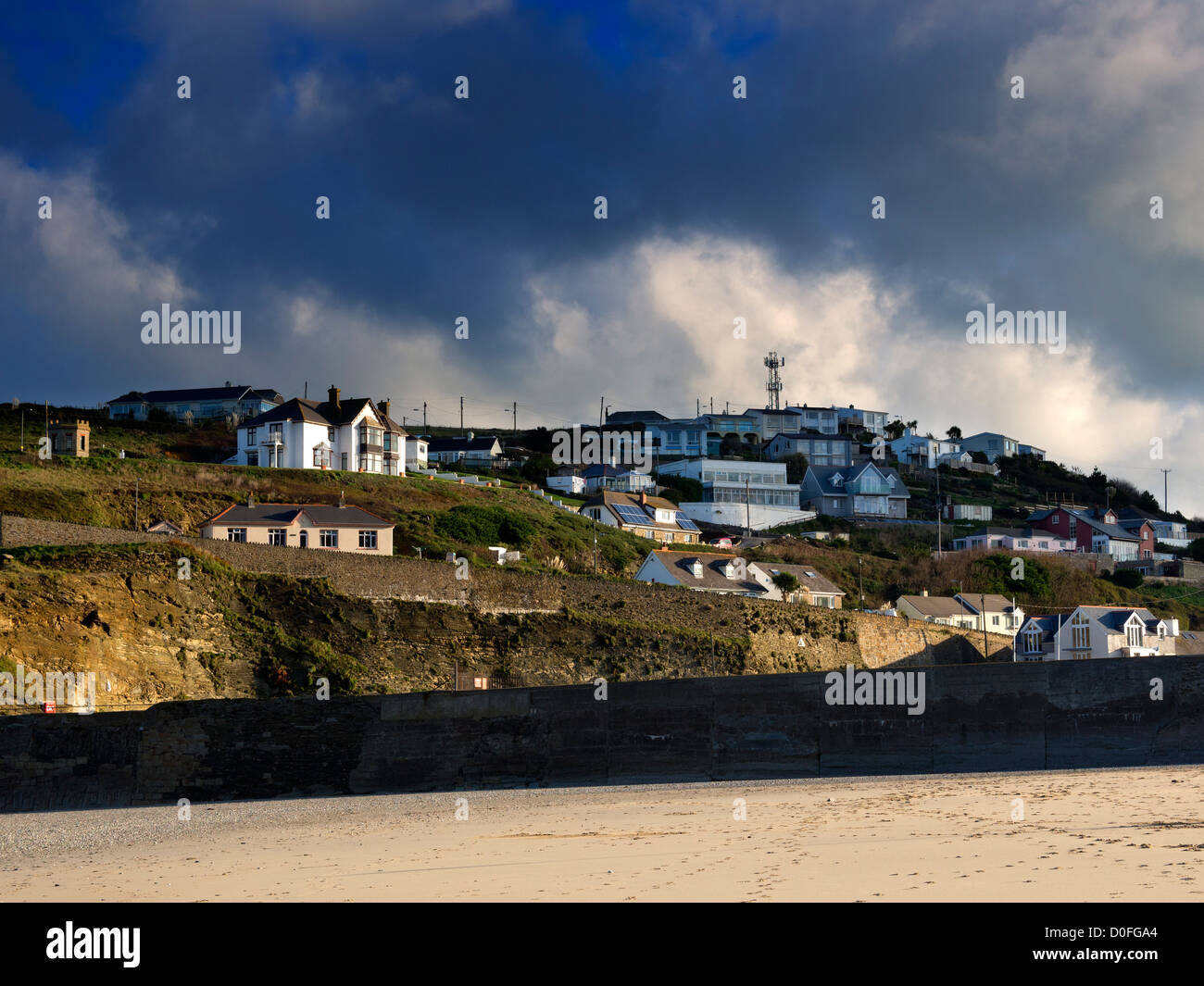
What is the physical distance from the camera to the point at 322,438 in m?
60.0

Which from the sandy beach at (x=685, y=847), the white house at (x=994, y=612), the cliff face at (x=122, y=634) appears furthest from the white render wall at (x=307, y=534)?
the white house at (x=994, y=612)

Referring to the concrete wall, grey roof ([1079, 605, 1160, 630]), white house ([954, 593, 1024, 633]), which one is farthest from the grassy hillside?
the concrete wall

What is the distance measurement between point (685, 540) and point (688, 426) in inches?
1435

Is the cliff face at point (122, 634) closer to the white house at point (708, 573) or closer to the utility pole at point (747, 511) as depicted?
the white house at point (708, 573)

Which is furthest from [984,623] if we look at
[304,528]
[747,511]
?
[304,528]

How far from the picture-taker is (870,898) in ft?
28.0

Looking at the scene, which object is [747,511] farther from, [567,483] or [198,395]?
[198,395]

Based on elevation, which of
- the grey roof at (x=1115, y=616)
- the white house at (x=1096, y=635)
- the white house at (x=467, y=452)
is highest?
the white house at (x=467, y=452)

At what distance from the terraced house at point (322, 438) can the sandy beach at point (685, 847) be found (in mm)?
40731

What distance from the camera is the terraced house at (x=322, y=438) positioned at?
59094 millimetres

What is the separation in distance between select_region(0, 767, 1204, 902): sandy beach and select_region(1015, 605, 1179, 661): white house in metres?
36.7

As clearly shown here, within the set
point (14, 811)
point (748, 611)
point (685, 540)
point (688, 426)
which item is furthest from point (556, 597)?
point (688, 426)

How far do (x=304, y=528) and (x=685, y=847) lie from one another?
1339 inches

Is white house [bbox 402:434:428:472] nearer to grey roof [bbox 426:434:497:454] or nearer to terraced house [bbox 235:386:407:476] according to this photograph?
terraced house [bbox 235:386:407:476]
